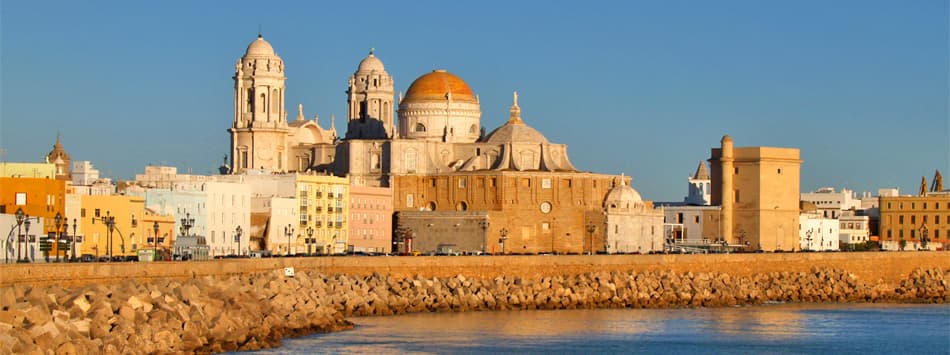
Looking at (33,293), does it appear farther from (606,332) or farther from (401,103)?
(401,103)

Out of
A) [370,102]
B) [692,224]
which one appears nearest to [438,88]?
[370,102]

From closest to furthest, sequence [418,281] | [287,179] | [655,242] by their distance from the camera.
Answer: [418,281] < [287,179] < [655,242]

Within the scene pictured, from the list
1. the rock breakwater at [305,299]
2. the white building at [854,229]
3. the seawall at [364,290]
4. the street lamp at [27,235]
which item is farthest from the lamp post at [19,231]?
the white building at [854,229]

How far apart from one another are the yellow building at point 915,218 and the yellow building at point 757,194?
9.74 metres

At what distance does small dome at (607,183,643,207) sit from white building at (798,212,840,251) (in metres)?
14.5

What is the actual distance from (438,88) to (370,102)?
3.73 metres

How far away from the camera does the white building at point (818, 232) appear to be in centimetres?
11131

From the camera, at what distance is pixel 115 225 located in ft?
226

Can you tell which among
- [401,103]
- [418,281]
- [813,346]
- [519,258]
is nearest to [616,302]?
[519,258]

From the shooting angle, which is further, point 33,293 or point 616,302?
point 616,302

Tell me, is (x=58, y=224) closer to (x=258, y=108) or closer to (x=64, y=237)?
(x=64, y=237)

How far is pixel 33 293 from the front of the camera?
42.0 metres

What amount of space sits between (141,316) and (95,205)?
86.1ft

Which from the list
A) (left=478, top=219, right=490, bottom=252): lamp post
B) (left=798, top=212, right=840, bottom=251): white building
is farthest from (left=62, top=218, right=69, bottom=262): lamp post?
(left=798, top=212, right=840, bottom=251): white building
